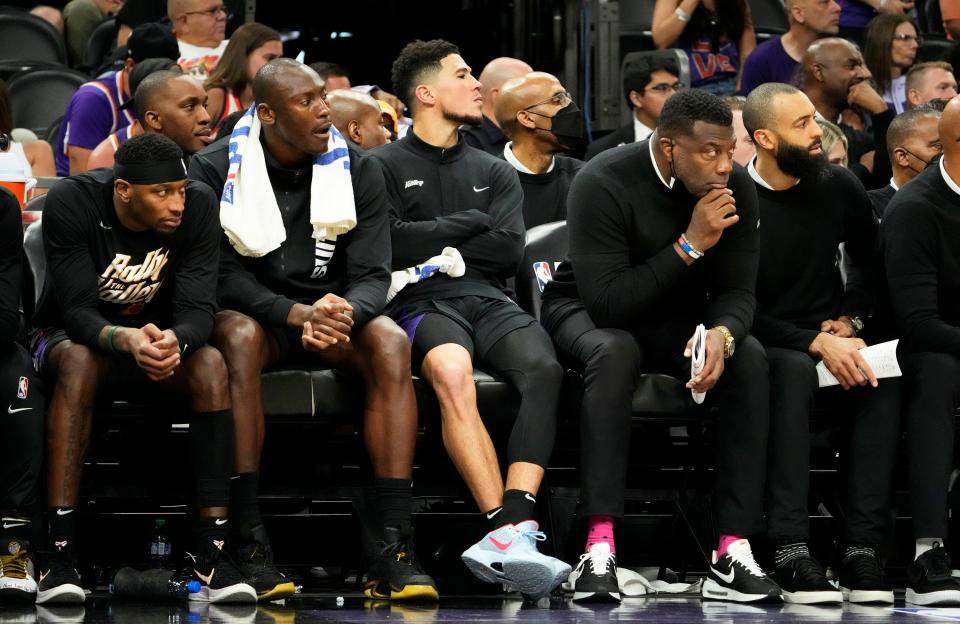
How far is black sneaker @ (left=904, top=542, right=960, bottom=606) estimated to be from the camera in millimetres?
4641

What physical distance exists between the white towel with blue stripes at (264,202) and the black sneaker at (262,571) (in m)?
0.98

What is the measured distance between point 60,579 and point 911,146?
3537mm

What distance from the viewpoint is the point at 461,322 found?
5094 millimetres

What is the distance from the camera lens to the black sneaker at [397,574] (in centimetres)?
445

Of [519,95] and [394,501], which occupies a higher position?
[519,95]

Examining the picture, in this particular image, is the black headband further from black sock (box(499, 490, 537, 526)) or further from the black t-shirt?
black sock (box(499, 490, 537, 526))

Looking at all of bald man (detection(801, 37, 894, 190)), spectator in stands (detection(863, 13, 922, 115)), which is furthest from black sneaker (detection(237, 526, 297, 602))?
spectator in stands (detection(863, 13, 922, 115))

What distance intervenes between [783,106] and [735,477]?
1408 millimetres

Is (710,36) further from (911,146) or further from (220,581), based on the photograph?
(220,581)

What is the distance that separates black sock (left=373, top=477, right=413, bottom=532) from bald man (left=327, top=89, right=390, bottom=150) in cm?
185

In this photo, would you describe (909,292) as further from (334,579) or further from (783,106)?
(334,579)

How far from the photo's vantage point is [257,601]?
14.6ft

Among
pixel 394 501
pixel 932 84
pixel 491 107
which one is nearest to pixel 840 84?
pixel 932 84

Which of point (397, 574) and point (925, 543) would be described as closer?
point (397, 574)
